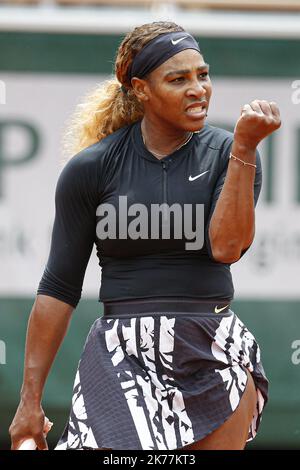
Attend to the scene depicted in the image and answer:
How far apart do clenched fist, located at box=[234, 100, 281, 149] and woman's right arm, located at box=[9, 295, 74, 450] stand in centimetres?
83

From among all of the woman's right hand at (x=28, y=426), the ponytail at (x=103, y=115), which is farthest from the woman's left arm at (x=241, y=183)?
the woman's right hand at (x=28, y=426)

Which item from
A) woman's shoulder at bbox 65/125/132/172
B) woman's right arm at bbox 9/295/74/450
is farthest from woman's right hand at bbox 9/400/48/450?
woman's shoulder at bbox 65/125/132/172

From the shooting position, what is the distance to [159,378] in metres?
3.09

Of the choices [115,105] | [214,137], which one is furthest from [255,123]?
[115,105]

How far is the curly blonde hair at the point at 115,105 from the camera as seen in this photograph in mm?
3279

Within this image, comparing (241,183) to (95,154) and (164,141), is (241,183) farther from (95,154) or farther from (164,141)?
(95,154)

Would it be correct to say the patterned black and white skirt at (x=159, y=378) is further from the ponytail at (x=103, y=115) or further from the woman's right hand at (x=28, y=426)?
the ponytail at (x=103, y=115)

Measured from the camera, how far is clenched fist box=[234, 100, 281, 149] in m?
2.90

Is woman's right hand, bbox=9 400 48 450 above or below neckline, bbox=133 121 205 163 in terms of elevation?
below

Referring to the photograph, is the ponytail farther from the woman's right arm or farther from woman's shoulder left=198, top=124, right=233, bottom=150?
the woman's right arm

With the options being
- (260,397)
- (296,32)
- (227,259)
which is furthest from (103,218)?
(296,32)

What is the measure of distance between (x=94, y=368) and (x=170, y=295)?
32 centimetres

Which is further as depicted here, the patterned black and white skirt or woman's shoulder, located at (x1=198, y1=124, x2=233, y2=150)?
woman's shoulder, located at (x1=198, y1=124, x2=233, y2=150)

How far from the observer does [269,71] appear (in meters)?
6.02
